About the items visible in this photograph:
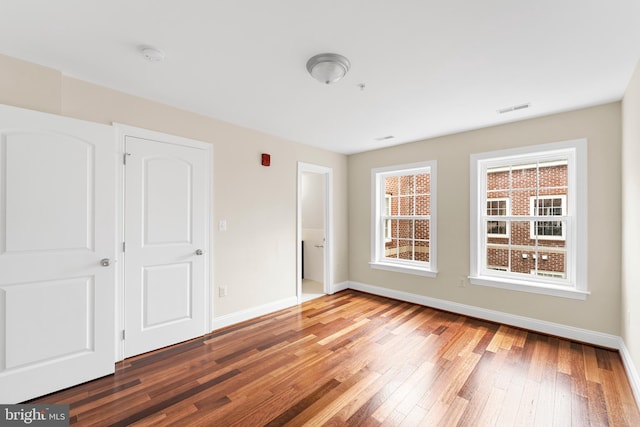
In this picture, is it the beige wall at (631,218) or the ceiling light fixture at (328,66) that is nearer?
the ceiling light fixture at (328,66)

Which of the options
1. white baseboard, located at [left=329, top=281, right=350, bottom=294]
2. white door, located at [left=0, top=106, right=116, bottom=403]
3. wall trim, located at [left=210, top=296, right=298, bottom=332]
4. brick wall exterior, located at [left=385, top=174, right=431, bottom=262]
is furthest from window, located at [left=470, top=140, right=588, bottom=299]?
white door, located at [left=0, top=106, right=116, bottom=403]

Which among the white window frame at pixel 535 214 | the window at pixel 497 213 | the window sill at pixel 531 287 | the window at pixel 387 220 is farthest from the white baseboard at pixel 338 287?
the white window frame at pixel 535 214

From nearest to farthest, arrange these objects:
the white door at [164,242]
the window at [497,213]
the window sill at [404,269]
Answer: the white door at [164,242]
the window at [497,213]
the window sill at [404,269]

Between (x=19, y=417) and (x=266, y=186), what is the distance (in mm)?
2870

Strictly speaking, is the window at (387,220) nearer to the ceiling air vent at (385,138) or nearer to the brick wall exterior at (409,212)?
the brick wall exterior at (409,212)

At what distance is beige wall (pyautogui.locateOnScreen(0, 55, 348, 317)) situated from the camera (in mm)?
2168

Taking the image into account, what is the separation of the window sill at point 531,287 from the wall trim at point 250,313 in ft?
8.22

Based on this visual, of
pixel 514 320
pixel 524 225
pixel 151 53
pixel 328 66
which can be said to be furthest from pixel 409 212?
pixel 151 53

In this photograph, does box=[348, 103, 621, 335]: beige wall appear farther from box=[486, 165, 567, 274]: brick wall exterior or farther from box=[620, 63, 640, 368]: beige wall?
box=[486, 165, 567, 274]: brick wall exterior

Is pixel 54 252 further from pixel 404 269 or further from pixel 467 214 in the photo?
pixel 467 214

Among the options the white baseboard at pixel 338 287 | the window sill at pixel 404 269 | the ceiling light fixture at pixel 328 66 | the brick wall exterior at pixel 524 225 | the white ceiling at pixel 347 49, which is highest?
the white ceiling at pixel 347 49

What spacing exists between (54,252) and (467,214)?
14.0ft

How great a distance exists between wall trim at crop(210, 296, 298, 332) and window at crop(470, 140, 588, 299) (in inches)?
99.4

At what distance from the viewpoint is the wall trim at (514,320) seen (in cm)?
284
